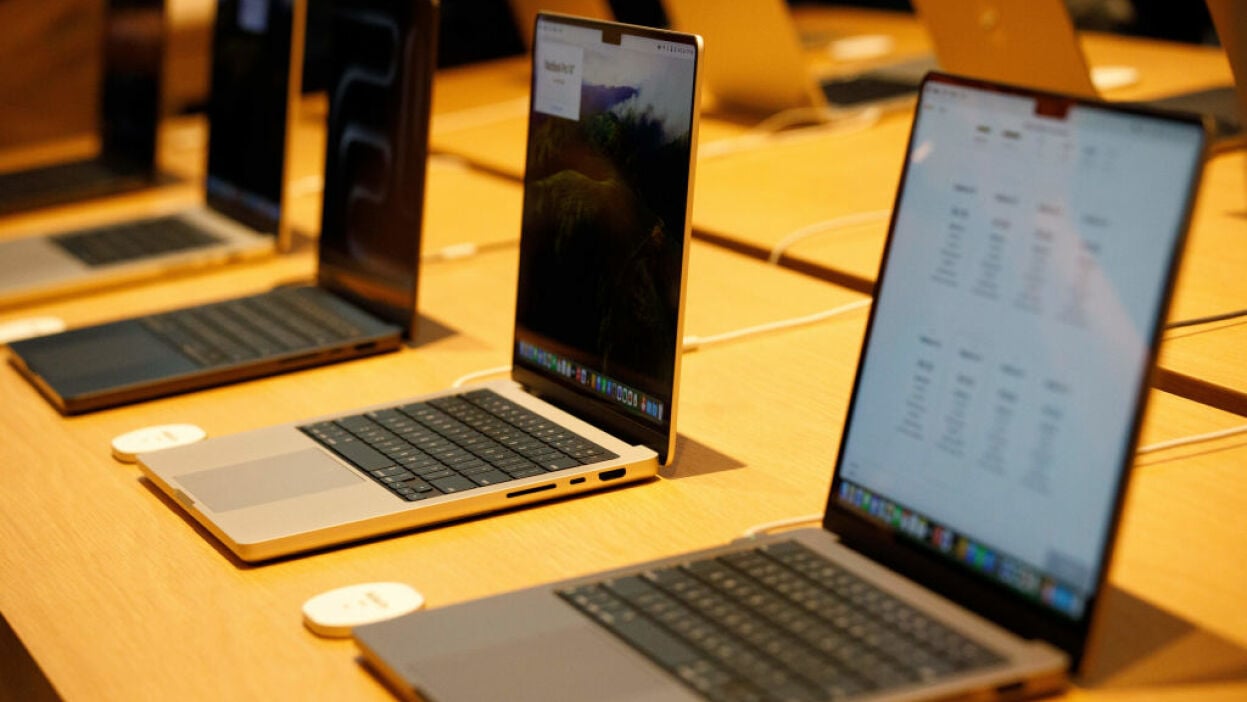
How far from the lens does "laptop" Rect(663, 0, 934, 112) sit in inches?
94.6

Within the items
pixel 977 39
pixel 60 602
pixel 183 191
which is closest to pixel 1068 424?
pixel 60 602

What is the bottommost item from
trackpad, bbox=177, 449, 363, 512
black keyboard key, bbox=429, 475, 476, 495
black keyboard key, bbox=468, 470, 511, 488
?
trackpad, bbox=177, 449, 363, 512

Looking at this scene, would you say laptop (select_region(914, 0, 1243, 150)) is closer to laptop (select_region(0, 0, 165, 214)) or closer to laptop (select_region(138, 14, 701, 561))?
laptop (select_region(138, 14, 701, 561))

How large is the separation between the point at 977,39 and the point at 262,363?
1.16 m

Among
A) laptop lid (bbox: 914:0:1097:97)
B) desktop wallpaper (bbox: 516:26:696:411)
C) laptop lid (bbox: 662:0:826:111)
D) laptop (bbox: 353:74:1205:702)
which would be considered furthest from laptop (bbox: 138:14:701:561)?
laptop lid (bbox: 662:0:826:111)

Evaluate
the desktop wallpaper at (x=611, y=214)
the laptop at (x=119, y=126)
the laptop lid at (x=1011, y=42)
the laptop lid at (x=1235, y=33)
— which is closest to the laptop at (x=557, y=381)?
the desktop wallpaper at (x=611, y=214)

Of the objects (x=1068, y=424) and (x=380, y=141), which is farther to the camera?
(x=380, y=141)

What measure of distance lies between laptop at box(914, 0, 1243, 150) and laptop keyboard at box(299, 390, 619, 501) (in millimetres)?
1064

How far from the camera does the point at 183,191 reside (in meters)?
2.42

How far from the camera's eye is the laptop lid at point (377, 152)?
1512mm

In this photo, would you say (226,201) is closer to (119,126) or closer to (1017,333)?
(119,126)

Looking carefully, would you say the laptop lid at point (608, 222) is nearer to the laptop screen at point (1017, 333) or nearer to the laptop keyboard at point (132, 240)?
the laptop screen at point (1017, 333)

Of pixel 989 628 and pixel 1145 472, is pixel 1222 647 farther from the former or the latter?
pixel 1145 472

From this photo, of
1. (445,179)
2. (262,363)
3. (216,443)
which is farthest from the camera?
(445,179)
